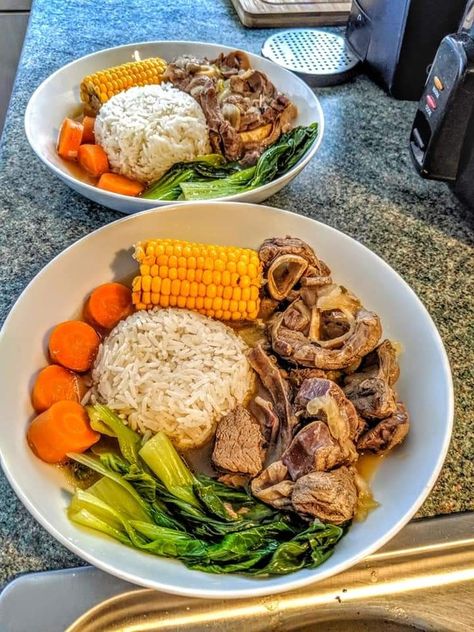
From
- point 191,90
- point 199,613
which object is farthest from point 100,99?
point 199,613

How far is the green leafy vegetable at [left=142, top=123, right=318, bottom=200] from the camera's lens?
57.5 inches

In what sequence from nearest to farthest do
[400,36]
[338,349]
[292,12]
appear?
[338,349], [400,36], [292,12]

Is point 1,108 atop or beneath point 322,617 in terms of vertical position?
beneath

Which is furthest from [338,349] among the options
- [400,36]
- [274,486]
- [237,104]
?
[400,36]

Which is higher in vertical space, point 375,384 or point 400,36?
point 400,36

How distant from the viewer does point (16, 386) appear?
101 centimetres

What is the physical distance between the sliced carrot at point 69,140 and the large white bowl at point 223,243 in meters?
0.45

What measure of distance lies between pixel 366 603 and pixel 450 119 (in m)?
1.03

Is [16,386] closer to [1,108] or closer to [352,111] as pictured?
Result: [352,111]

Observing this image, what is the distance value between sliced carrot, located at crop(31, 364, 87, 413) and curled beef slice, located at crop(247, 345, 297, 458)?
1.10 feet

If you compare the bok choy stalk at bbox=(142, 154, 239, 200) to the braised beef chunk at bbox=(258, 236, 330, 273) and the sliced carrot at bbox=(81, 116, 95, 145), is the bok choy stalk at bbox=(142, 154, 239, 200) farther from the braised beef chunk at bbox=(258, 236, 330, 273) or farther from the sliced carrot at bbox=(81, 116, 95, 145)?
the braised beef chunk at bbox=(258, 236, 330, 273)

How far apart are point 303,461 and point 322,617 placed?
257mm

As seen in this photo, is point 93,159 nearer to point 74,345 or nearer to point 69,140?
point 69,140

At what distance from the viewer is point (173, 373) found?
42.9 inches
